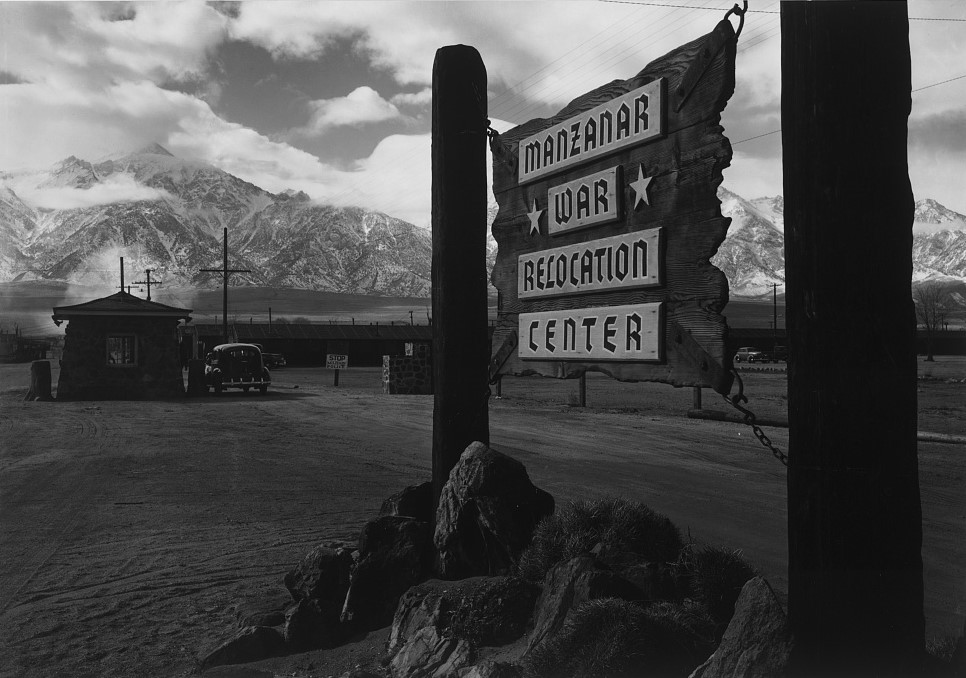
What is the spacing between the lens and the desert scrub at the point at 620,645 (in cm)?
277

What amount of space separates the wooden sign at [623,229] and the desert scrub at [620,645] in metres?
0.96

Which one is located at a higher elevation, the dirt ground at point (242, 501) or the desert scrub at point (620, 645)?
the desert scrub at point (620, 645)

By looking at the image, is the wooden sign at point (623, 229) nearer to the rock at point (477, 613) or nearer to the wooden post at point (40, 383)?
the rock at point (477, 613)

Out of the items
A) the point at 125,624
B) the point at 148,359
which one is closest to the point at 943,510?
the point at 125,624

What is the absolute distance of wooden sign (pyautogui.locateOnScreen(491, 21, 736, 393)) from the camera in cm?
322

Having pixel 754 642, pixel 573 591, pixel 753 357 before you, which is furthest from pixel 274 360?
pixel 754 642

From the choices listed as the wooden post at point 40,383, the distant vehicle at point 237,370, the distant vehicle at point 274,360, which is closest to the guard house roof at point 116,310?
the wooden post at point 40,383

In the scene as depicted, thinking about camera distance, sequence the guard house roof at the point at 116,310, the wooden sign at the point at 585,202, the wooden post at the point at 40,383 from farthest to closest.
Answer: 1. the guard house roof at the point at 116,310
2. the wooden post at the point at 40,383
3. the wooden sign at the point at 585,202

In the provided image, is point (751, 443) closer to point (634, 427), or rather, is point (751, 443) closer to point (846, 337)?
point (634, 427)

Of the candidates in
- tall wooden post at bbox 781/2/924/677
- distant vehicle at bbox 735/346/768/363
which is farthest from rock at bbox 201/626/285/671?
distant vehicle at bbox 735/346/768/363

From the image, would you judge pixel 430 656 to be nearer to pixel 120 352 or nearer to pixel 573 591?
pixel 573 591

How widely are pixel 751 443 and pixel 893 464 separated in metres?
12.1

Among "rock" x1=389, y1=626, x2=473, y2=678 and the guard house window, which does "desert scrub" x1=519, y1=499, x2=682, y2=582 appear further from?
the guard house window

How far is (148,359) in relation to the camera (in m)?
25.6
